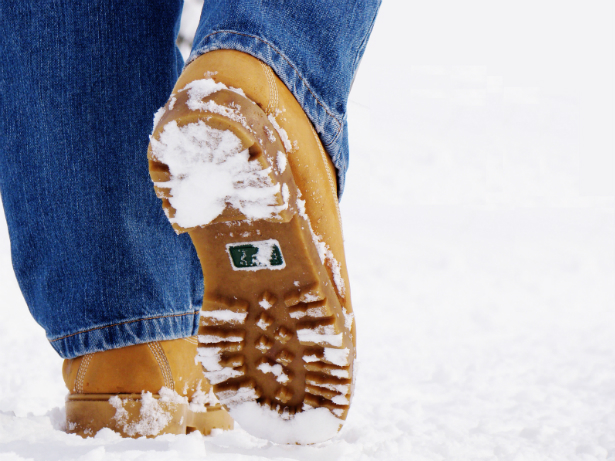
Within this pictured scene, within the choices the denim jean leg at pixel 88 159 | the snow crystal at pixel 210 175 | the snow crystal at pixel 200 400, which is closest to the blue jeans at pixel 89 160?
the denim jean leg at pixel 88 159

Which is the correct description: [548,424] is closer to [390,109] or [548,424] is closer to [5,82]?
[5,82]

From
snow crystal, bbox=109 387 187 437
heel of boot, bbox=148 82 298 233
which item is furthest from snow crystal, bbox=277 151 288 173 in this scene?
snow crystal, bbox=109 387 187 437

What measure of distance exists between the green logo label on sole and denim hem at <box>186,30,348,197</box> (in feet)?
0.54

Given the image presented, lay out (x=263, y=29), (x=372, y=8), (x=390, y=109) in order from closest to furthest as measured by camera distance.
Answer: (x=263, y=29) → (x=372, y=8) → (x=390, y=109)

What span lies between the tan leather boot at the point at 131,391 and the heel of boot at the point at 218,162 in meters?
0.29

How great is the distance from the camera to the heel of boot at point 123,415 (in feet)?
2.68

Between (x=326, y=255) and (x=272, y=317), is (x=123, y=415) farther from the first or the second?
(x=326, y=255)

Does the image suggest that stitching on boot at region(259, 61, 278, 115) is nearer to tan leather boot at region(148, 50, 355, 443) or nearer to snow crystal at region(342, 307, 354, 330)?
tan leather boot at region(148, 50, 355, 443)

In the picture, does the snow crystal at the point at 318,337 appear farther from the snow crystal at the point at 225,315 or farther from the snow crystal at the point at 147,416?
the snow crystal at the point at 147,416

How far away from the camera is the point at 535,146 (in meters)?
3.72

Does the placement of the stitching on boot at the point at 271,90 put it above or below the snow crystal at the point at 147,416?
above

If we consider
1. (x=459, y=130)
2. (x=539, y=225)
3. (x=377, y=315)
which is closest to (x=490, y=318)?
(x=377, y=315)

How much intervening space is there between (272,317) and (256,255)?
9 cm

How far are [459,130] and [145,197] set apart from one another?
10.7 feet
